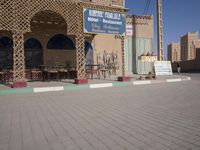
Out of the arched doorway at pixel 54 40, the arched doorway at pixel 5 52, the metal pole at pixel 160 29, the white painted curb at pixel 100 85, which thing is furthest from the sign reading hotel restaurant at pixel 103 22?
the metal pole at pixel 160 29

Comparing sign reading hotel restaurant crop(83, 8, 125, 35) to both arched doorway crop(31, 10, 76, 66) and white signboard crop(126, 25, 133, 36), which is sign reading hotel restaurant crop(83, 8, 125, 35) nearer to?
arched doorway crop(31, 10, 76, 66)

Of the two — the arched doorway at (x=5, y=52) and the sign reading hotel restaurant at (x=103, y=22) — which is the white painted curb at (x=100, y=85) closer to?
the sign reading hotel restaurant at (x=103, y=22)

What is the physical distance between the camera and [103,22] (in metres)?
12.4

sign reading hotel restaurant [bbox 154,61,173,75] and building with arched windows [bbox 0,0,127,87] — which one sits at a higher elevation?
building with arched windows [bbox 0,0,127,87]

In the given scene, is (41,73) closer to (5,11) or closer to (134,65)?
(5,11)

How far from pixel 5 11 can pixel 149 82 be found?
330 inches

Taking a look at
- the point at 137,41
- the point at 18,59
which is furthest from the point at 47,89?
the point at 137,41

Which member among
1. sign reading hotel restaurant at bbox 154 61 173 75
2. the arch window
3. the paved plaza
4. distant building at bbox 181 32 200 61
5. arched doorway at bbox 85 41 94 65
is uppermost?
distant building at bbox 181 32 200 61

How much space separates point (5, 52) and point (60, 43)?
3727 millimetres

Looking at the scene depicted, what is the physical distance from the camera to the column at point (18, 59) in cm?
1034

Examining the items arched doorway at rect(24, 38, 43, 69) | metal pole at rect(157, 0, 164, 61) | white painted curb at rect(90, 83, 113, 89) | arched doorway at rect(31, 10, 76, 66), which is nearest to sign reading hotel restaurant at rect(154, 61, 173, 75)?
metal pole at rect(157, 0, 164, 61)

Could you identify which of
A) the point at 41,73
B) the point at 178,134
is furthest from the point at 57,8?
the point at 178,134

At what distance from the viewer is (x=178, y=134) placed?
3766mm

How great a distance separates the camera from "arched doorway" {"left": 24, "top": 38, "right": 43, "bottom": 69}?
15648 mm
